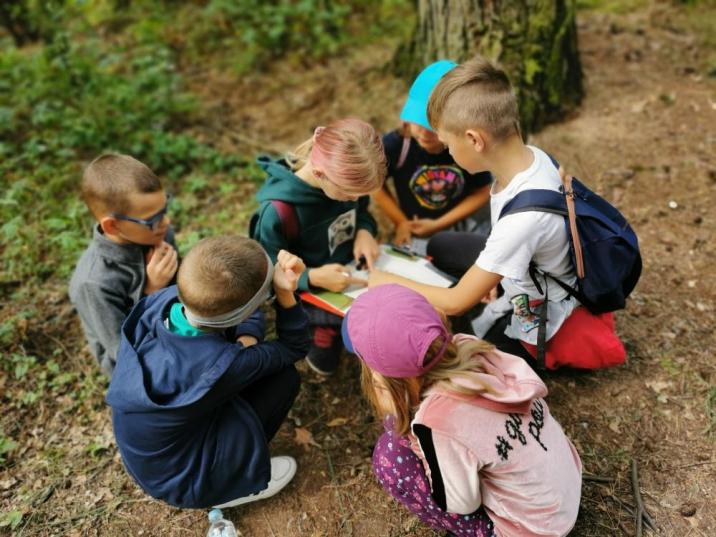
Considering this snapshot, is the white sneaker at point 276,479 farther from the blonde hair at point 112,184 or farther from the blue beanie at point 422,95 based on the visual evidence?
the blue beanie at point 422,95

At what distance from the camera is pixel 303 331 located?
264cm

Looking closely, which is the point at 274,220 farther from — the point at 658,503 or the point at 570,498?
the point at 658,503

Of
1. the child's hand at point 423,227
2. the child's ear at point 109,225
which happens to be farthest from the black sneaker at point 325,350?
the child's ear at point 109,225

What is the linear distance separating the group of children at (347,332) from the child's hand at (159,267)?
0.03 ft

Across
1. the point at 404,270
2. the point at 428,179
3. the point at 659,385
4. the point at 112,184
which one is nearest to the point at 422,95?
the point at 428,179

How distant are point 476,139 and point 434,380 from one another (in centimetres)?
118

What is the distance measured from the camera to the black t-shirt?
141 inches

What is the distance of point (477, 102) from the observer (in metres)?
2.45

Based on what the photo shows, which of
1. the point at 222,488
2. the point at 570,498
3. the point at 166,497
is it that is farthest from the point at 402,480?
the point at 166,497

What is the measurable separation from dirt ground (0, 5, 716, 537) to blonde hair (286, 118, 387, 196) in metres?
1.30

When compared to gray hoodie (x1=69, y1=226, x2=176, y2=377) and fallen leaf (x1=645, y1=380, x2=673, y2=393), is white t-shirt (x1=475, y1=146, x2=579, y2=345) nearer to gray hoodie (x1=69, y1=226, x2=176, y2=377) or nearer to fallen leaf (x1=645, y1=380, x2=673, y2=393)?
fallen leaf (x1=645, y1=380, x2=673, y2=393)

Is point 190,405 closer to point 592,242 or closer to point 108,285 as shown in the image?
point 108,285

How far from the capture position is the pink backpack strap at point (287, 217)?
2.95 m

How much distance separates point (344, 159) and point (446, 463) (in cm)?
157
